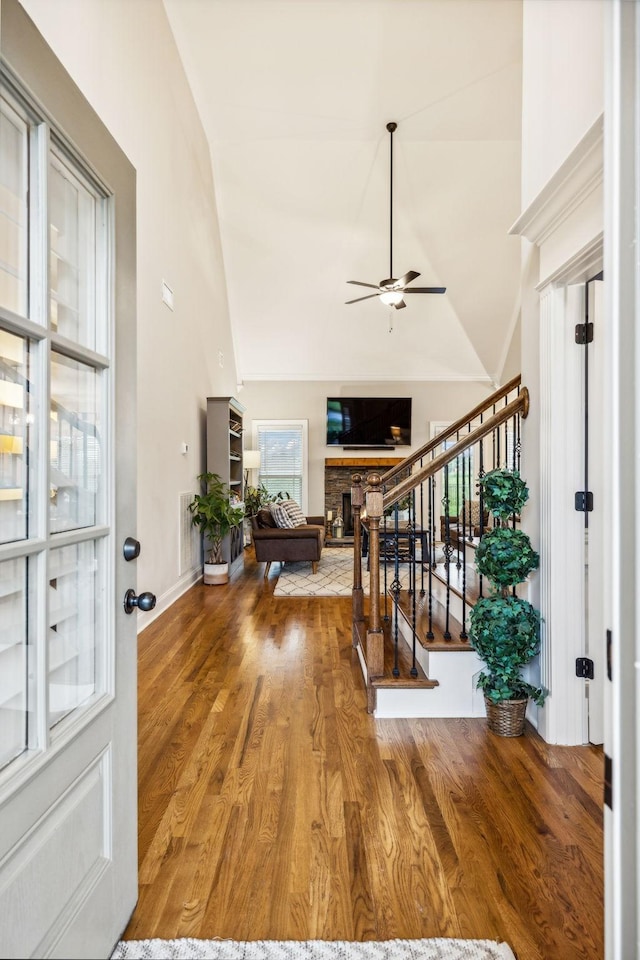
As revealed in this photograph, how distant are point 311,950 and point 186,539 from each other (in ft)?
14.9

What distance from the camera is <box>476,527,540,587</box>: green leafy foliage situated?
2447mm

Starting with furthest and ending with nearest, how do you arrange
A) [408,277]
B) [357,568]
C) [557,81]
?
[408,277], [357,568], [557,81]

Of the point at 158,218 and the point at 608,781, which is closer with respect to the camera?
the point at 608,781

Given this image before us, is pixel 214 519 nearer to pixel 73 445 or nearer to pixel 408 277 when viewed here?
pixel 408 277

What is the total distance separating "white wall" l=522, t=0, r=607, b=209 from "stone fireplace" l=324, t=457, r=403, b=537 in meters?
7.10

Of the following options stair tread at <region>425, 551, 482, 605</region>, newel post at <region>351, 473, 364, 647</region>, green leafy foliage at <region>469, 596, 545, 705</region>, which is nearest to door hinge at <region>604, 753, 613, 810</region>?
green leafy foliage at <region>469, 596, 545, 705</region>

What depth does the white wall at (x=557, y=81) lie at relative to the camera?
198 cm

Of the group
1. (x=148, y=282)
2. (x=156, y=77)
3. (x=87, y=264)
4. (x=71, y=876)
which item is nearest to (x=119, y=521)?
(x=87, y=264)

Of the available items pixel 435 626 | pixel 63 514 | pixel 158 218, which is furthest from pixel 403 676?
pixel 158 218

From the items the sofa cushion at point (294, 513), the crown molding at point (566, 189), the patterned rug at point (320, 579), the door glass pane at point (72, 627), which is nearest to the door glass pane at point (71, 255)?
the door glass pane at point (72, 627)

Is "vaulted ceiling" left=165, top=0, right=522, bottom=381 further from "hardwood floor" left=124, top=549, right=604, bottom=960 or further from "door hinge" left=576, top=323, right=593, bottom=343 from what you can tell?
"hardwood floor" left=124, top=549, right=604, bottom=960

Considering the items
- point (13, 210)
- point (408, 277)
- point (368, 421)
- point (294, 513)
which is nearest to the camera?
point (13, 210)

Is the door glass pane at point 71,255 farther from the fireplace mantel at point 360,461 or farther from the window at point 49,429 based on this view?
the fireplace mantel at point 360,461

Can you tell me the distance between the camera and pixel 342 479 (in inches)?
384
